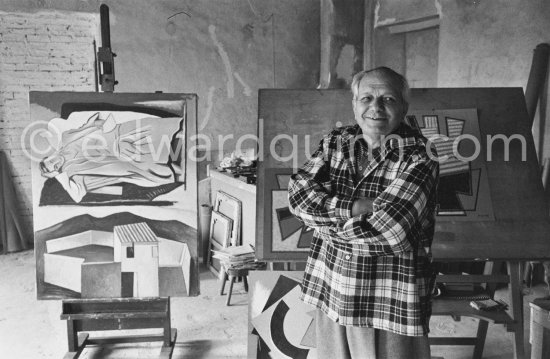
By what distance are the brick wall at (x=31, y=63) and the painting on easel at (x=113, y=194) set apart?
106 inches

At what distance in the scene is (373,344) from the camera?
4.97ft

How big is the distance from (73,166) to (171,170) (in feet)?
1.57

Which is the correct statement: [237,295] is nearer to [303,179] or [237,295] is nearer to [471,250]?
[471,250]

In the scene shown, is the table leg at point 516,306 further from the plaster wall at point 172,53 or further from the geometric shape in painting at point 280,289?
the plaster wall at point 172,53

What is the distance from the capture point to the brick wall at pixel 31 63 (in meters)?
4.55

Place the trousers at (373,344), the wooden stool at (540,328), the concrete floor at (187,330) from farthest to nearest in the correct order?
the concrete floor at (187,330)
the wooden stool at (540,328)
the trousers at (373,344)

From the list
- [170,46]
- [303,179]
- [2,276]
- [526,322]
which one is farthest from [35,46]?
[526,322]

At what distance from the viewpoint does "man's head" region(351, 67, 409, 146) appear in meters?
1.52

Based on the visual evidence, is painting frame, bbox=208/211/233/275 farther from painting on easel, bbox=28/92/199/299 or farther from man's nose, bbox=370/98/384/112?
man's nose, bbox=370/98/384/112

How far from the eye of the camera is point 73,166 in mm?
2348

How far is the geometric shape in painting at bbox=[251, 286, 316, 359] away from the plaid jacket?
0.63 m

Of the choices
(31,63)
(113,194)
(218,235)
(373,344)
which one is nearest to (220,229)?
(218,235)

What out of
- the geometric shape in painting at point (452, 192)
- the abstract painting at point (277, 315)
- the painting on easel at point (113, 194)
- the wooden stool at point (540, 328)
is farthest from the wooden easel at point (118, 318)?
the wooden stool at point (540, 328)

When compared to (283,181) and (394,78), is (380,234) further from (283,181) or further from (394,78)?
(283,181)
